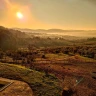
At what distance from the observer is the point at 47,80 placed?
69.3 feet

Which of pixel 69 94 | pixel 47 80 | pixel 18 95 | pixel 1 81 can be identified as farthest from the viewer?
pixel 47 80

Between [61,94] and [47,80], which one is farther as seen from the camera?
[47,80]

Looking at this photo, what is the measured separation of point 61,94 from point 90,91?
5.03 meters

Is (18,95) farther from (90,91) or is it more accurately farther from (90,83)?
(90,83)

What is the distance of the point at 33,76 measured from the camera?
2114 centimetres

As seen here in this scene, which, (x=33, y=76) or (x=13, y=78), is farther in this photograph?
(x=33, y=76)

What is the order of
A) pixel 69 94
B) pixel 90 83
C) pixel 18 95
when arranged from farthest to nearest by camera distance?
pixel 90 83, pixel 69 94, pixel 18 95

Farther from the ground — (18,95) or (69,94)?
(18,95)

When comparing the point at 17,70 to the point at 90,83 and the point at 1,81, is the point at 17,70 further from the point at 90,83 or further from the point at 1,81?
the point at 90,83

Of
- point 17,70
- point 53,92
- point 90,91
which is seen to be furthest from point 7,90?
point 90,91

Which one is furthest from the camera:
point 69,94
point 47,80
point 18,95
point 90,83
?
point 90,83

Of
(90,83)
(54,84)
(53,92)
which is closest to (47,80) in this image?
(54,84)

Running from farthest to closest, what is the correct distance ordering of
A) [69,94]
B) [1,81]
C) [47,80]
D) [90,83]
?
[90,83], [47,80], [69,94], [1,81]

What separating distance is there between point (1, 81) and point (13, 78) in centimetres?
168
